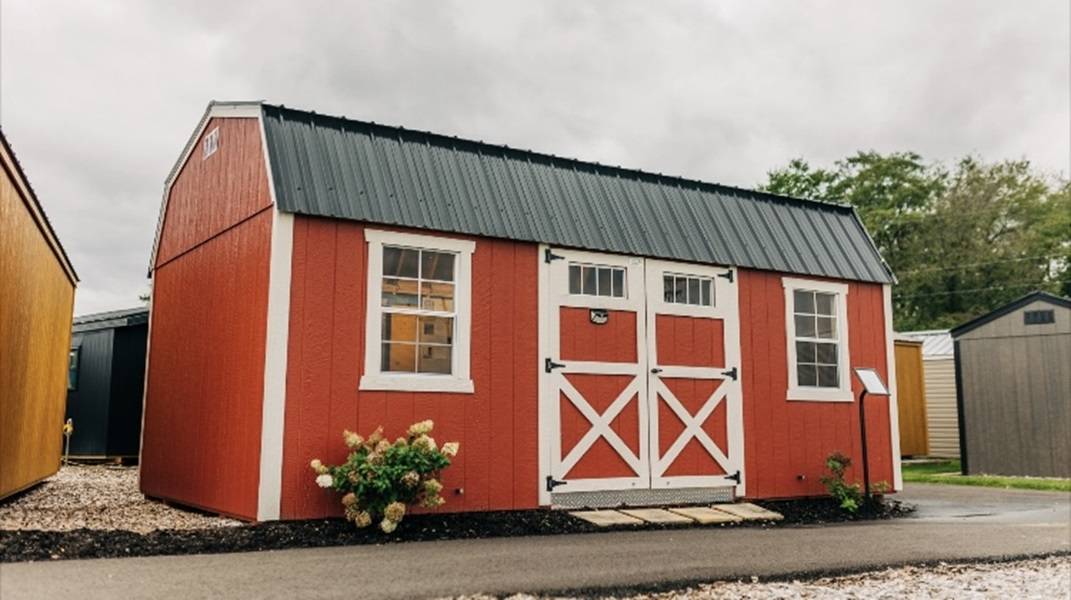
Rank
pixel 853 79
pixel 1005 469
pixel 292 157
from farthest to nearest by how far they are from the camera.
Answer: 1. pixel 853 79
2. pixel 1005 469
3. pixel 292 157

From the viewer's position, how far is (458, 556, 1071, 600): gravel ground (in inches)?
247

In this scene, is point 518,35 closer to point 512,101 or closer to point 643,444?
point 512,101

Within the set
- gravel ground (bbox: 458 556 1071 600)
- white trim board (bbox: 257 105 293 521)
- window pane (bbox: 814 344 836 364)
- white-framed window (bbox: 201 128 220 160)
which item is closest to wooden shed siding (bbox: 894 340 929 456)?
window pane (bbox: 814 344 836 364)

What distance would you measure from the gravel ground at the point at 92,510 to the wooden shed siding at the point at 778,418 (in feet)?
20.1

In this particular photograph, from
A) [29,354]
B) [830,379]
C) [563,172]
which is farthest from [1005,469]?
[29,354]

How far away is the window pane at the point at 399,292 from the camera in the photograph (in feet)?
29.1

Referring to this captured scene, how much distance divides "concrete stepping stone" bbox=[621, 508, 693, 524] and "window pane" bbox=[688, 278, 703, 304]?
99.2 inches

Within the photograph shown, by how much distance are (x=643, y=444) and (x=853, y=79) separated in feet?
45.6

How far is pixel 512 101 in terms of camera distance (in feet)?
62.8

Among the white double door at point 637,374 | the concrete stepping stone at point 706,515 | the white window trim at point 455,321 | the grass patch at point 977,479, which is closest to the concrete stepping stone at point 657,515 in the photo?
the concrete stepping stone at point 706,515

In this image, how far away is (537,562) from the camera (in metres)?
6.90

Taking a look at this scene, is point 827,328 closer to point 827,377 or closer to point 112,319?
point 827,377

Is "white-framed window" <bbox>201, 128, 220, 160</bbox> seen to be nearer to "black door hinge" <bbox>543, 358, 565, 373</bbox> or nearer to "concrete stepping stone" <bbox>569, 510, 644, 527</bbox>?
"black door hinge" <bbox>543, 358, 565, 373</bbox>

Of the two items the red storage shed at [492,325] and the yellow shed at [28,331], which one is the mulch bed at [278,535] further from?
the yellow shed at [28,331]
